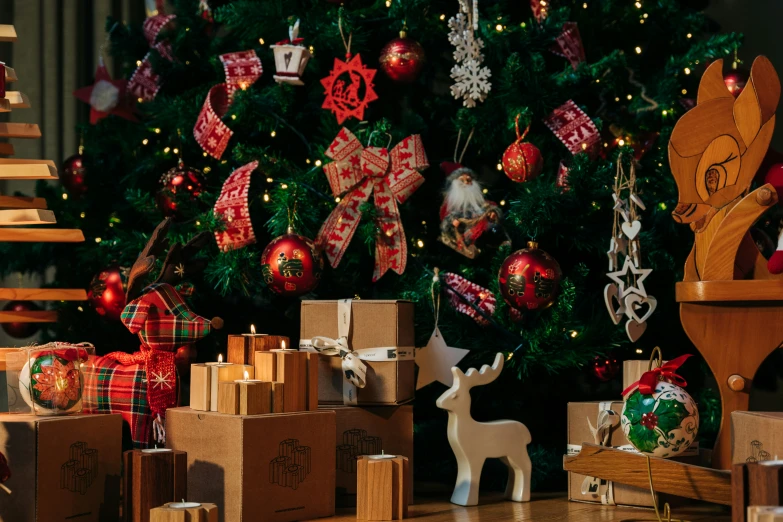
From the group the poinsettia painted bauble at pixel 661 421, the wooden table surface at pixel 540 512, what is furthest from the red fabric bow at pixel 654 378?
the wooden table surface at pixel 540 512

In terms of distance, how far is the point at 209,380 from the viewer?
221 centimetres

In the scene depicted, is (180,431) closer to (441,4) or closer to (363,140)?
(363,140)

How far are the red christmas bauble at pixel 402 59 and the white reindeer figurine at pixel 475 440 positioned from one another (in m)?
0.80

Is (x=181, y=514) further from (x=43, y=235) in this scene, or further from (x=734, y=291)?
(x=734, y=291)

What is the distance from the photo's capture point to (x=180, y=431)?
7.26ft

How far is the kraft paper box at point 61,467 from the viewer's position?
2016 mm

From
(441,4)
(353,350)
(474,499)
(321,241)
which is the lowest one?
(474,499)

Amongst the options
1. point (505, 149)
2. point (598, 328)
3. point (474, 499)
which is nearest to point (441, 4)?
point (505, 149)

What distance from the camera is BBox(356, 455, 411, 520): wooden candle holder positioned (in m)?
2.16

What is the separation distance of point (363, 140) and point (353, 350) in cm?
63

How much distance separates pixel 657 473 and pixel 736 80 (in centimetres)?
121

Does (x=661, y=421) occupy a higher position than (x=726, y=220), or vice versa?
(x=726, y=220)

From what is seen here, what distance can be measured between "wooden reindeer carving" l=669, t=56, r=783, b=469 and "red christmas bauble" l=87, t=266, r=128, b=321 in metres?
1.45

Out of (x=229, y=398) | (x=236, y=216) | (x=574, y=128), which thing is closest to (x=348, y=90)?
(x=236, y=216)
